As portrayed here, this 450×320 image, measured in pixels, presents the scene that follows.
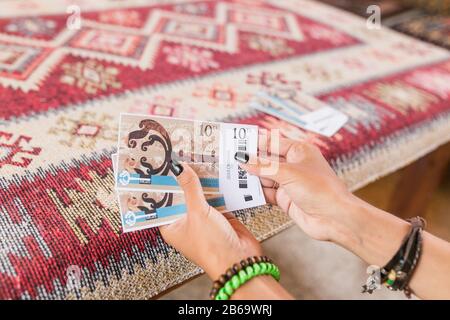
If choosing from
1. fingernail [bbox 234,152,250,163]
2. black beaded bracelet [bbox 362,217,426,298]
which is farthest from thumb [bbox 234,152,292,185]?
black beaded bracelet [bbox 362,217,426,298]

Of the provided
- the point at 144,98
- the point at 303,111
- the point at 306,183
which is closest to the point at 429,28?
the point at 303,111

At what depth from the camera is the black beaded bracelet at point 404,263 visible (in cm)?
76

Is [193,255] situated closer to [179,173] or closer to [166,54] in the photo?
[179,173]

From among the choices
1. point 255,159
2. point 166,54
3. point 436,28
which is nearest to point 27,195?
point 255,159

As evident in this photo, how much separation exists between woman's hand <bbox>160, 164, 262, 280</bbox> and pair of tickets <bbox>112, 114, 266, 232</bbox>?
0.09 feet

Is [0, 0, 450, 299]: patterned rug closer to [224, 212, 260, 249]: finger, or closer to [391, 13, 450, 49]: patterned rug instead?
[224, 212, 260, 249]: finger

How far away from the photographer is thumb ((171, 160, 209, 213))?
742 millimetres

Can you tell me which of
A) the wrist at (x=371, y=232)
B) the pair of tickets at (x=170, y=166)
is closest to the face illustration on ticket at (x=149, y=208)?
the pair of tickets at (x=170, y=166)

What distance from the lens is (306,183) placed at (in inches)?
30.1

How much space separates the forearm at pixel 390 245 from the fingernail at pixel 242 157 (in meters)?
0.20

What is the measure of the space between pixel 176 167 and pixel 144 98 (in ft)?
1.23

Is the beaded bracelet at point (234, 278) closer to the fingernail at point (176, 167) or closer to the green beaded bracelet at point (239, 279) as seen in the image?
the green beaded bracelet at point (239, 279)

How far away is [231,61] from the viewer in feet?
4.34

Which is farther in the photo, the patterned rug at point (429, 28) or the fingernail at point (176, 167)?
the patterned rug at point (429, 28)
